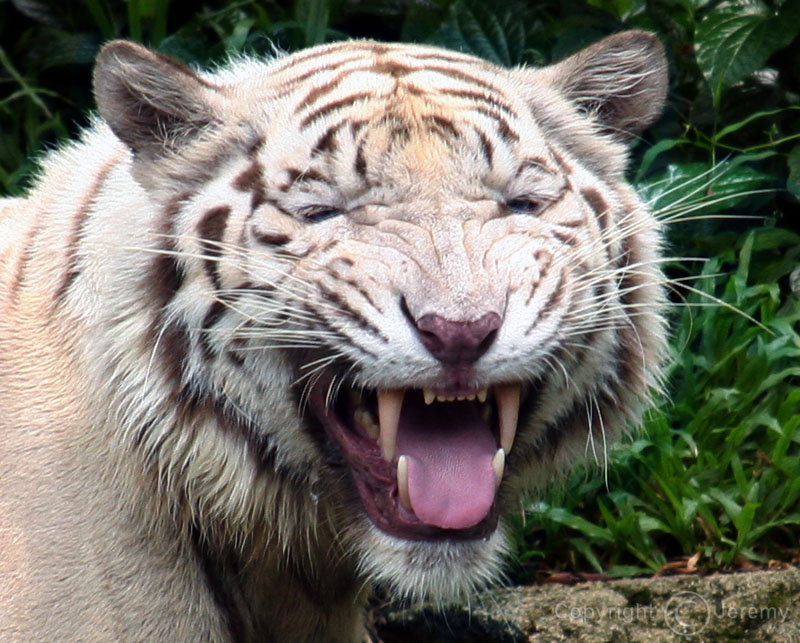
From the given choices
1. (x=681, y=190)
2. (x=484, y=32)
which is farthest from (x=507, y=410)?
(x=484, y=32)

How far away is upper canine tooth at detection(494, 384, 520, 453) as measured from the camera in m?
2.32

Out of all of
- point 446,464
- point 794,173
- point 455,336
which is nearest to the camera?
point 455,336

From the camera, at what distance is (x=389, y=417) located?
89.0 inches

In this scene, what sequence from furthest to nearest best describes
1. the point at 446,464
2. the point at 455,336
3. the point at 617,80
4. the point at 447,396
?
the point at 617,80 < the point at 446,464 < the point at 447,396 < the point at 455,336

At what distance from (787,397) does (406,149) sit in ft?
5.78

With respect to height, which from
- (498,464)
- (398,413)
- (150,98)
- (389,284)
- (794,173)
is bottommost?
(794,173)

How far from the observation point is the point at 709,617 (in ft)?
10.3

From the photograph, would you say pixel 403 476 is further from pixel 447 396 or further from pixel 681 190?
pixel 681 190

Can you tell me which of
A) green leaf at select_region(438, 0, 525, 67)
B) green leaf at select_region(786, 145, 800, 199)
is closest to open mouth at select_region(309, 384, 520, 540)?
green leaf at select_region(786, 145, 800, 199)

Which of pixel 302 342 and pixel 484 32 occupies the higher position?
pixel 302 342

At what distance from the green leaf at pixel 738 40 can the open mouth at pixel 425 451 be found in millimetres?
1909

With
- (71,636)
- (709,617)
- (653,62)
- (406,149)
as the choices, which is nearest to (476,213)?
(406,149)

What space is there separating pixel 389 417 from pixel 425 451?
9 centimetres

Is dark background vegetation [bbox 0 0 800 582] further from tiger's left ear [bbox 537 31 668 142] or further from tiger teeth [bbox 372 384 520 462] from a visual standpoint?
tiger teeth [bbox 372 384 520 462]
